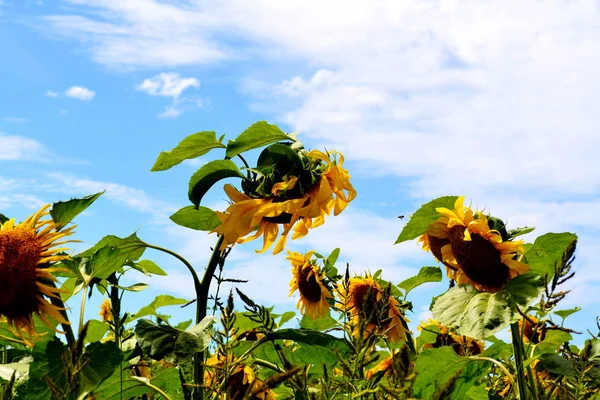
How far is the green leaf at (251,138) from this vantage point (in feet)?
8.15

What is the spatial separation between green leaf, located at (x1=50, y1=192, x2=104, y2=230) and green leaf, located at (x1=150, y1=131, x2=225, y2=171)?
278mm

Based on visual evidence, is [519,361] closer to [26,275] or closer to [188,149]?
[188,149]

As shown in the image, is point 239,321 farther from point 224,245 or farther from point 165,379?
point 224,245

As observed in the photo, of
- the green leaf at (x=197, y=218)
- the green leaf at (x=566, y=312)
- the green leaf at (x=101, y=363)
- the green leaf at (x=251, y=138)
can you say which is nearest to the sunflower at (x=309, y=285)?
the green leaf at (x=566, y=312)

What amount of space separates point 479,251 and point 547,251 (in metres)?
0.30

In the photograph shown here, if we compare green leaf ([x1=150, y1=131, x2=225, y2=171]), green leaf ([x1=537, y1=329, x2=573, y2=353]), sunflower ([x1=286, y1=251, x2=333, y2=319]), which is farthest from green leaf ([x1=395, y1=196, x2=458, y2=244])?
sunflower ([x1=286, y1=251, x2=333, y2=319])

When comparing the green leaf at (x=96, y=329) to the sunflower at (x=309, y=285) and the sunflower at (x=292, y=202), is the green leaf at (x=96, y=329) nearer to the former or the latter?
the sunflower at (x=292, y=202)

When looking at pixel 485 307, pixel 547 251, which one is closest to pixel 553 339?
pixel 547 251

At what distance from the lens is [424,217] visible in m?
3.09

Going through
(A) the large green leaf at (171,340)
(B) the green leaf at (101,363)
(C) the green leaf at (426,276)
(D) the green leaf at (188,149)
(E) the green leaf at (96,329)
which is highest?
(D) the green leaf at (188,149)

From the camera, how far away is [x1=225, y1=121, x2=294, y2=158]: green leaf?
248 centimetres

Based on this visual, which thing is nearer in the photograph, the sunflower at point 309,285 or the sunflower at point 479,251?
the sunflower at point 479,251

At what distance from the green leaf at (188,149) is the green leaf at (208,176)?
0.08m

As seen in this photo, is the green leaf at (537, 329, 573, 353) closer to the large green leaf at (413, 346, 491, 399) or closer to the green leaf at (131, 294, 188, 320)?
the large green leaf at (413, 346, 491, 399)
